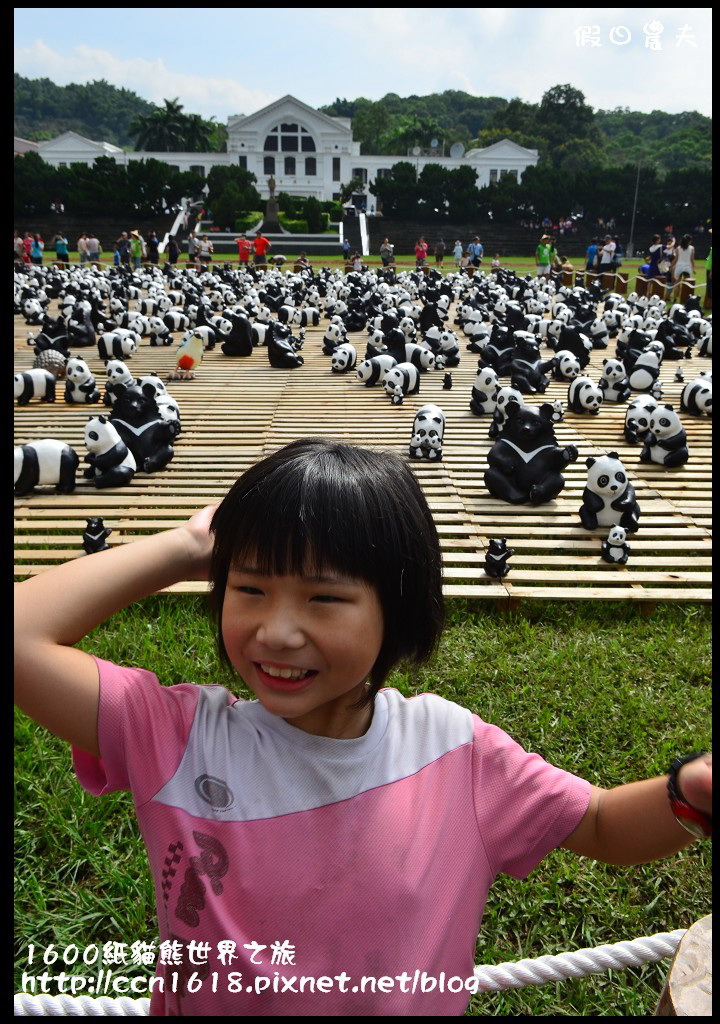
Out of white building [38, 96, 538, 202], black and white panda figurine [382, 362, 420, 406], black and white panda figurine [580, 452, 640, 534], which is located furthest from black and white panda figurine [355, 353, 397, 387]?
white building [38, 96, 538, 202]

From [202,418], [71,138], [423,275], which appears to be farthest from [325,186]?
[202,418]

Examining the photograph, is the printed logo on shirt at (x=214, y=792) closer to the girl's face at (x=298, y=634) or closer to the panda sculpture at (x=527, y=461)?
the girl's face at (x=298, y=634)

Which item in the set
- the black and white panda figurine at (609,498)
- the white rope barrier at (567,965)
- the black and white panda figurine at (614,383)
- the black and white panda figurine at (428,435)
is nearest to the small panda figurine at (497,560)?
the black and white panda figurine at (609,498)

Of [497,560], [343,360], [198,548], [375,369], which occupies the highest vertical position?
[343,360]

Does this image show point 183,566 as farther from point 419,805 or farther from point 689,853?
point 689,853

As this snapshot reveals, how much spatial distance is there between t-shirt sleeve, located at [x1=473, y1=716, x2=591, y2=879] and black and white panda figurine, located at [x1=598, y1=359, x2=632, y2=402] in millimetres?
8023

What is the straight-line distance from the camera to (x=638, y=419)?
23.1ft

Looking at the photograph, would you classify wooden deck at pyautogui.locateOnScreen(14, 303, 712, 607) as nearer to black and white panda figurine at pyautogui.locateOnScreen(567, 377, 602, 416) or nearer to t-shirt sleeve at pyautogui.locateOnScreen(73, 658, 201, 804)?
black and white panda figurine at pyautogui.locateOnScreen(567, 377, 602, 416)

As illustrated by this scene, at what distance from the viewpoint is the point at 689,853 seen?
2.71 meters

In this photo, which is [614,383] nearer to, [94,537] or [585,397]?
[585,397]

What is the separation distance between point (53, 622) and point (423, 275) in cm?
2133

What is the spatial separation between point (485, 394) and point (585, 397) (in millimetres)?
1050

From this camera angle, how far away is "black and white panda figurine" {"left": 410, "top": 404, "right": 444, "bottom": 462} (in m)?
6.57

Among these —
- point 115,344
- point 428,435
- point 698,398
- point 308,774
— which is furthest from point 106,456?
point 698,398
